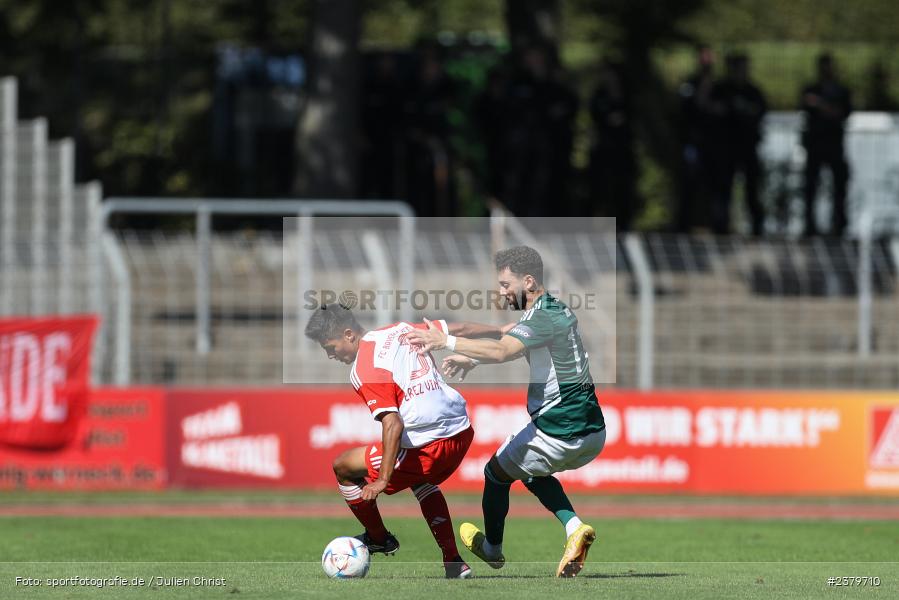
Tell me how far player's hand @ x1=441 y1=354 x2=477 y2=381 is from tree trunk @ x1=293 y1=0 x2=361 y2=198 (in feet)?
42.6

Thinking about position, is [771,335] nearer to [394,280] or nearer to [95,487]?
[394,280]

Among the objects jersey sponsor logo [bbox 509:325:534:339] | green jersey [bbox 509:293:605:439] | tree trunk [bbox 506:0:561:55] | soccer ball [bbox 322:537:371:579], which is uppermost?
tree trunk [bbox 506:0:561:55]

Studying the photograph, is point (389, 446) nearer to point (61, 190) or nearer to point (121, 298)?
point (121, 298)

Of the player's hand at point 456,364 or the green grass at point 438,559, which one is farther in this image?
the player's hand at point 456,364

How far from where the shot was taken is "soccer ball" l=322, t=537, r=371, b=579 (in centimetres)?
886

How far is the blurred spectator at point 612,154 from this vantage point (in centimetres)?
2050

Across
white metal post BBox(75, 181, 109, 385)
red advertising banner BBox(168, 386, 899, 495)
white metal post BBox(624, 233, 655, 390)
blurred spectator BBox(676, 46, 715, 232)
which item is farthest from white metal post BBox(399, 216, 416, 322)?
blurred spectator BBox(676, 46, 715, 232)

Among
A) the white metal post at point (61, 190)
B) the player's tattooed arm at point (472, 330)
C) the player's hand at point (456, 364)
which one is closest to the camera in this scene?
the player's hand at point (456, 364)

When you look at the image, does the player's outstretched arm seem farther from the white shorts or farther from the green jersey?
the white shorts

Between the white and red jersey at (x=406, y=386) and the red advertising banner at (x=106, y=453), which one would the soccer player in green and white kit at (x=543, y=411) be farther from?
the red advertising banner at (x=106, y=453)

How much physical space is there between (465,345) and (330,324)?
0.86m

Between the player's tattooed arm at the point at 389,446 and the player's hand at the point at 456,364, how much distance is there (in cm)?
39

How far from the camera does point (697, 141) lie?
2020 centimetres

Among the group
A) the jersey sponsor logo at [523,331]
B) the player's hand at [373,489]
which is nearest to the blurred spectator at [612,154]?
the jersey sponsor logo at [523,331]
